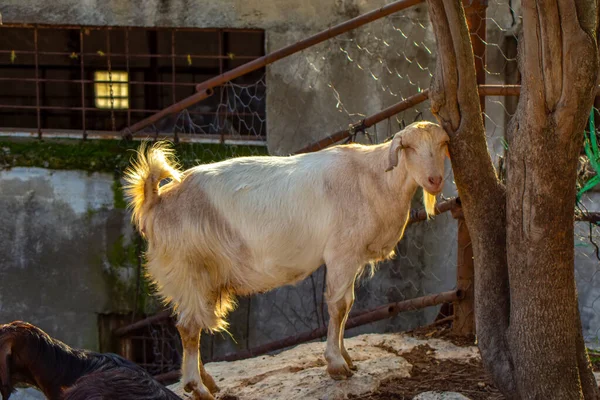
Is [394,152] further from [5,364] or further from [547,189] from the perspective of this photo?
[5,364]

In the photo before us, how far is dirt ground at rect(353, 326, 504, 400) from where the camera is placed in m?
5.28

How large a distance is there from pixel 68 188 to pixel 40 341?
5129mm

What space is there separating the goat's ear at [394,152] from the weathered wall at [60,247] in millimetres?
4507

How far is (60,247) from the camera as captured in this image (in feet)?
30.5

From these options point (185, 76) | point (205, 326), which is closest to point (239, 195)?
point (205, 326)

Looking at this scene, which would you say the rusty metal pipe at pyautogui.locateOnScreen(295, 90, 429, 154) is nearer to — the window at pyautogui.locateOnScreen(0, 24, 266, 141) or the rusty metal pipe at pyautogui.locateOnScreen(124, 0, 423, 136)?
the rusty metal pipe at pyautogui.locateOnScreen(124, 0, 423, 136)

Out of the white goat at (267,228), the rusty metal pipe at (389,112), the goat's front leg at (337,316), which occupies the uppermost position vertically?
the rusty metal pipe at (389,112)

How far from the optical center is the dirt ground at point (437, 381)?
208 inches

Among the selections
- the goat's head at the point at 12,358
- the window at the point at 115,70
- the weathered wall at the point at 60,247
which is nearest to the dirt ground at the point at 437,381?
the goat's head at the point at 12,358

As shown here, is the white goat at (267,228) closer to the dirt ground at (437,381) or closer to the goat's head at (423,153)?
the goat's head at (423,153)

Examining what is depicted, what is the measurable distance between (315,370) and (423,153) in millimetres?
1661

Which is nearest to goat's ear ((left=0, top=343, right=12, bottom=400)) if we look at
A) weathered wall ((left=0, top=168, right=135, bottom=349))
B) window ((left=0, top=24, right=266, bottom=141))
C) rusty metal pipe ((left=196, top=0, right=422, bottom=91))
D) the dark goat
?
the dark goat

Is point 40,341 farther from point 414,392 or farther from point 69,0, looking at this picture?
point 69,0

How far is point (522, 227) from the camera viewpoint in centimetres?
445
